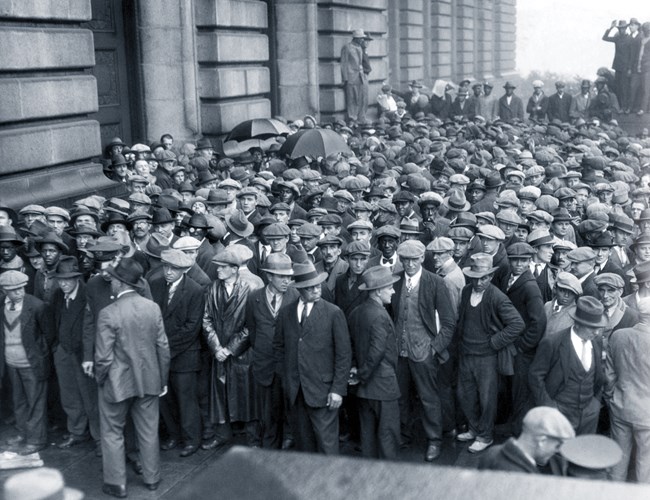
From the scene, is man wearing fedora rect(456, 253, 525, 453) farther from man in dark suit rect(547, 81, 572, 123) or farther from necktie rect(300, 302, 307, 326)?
man in dark suit rect(547, 81, 572, 123)

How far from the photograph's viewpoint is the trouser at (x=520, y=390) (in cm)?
731

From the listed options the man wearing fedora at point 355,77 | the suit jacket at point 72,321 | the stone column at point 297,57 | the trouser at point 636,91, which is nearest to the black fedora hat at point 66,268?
the suit jacket at point 72,321

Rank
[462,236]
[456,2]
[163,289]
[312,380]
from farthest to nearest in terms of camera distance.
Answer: [456,2]
[462,236]
[163,289]
[312,380]

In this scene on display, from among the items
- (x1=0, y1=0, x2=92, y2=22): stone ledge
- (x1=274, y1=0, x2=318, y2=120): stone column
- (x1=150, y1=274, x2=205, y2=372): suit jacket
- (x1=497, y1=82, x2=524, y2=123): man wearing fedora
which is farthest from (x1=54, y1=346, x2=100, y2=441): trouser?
(x1=497, y1=82, x2=524, y2=123): man wearing fedora

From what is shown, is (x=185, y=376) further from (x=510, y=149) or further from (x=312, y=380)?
(x=510, y=149)

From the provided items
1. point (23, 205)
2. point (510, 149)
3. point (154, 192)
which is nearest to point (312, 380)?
point (154, 192)

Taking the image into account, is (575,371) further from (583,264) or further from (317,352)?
(317,352)

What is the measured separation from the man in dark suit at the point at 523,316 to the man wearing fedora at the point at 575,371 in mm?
725

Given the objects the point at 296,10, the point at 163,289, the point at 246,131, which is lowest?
the point at 163,289

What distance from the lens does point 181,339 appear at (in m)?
7.21

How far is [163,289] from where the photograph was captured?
7309 millimetres

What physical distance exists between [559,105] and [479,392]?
16.1 meters

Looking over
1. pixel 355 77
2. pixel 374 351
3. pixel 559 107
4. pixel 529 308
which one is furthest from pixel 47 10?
pixel 559 107

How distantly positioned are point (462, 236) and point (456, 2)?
31273 millimetres
